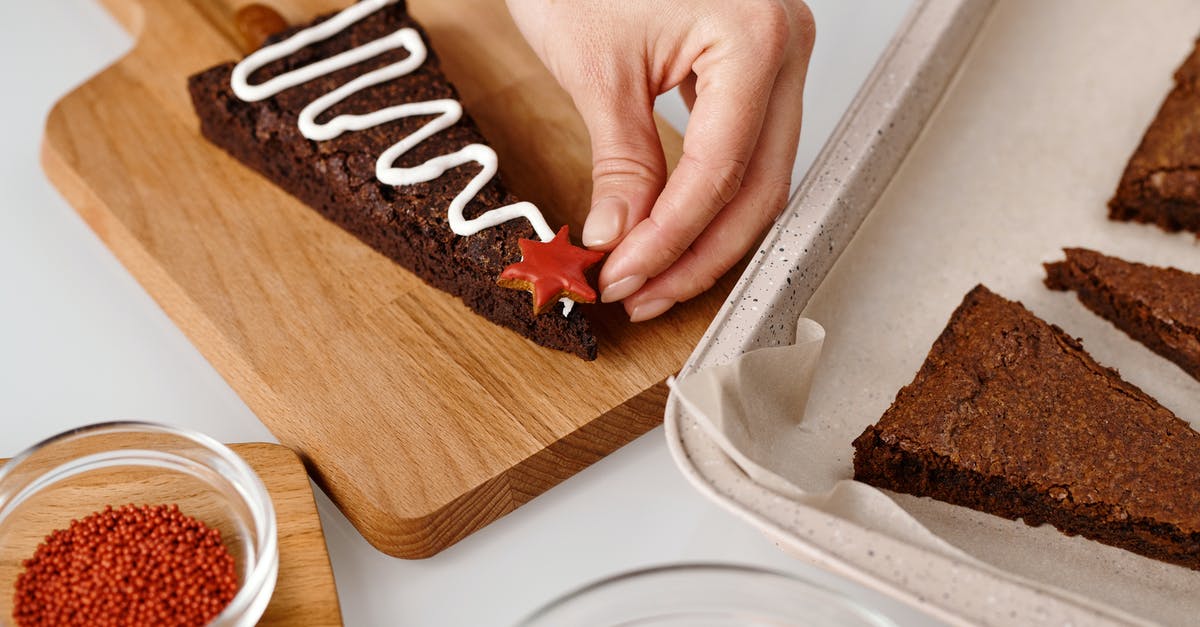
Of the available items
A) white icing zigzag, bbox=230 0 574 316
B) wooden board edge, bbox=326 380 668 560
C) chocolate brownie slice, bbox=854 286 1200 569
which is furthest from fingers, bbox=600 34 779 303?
chocolate brownie slice, bbox=854 286 1200 569

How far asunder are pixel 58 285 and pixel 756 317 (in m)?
1.79

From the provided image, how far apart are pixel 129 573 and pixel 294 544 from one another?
0.30 metres

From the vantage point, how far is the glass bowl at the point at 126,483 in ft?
7.08

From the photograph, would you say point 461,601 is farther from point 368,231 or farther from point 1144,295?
point 1144,295

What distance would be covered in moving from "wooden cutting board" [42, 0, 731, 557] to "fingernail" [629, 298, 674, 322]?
2.3 inches

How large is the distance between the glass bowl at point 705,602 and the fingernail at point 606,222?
32.7 inches

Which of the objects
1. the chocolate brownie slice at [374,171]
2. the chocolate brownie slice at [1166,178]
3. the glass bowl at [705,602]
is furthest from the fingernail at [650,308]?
the chocolate brownie slice at [1166,178]

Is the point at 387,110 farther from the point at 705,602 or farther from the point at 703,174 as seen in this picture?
the point at 705,602

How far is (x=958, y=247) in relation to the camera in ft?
9.07

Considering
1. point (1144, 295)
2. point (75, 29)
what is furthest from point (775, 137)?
point (75, 29)

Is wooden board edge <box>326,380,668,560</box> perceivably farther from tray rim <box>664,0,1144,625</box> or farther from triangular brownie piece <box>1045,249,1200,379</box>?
triangular brownie piece <box>1045,249,1200,379</box>

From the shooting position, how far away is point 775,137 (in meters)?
2.59

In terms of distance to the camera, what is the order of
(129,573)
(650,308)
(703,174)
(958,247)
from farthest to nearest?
(958,247) < (650,308) < (703,174) < (129,573)

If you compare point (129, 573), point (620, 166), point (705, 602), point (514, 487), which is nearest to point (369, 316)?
point (514, 487)
